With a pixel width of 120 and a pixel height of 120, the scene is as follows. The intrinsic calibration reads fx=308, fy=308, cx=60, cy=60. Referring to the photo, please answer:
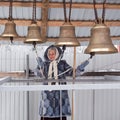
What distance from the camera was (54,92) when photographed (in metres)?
3.20

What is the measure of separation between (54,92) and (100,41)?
162 cm

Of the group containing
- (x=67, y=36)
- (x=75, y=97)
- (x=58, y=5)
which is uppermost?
(x=58, y=5)

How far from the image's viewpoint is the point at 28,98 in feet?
18.4

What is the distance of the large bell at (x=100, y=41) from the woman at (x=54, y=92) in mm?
1485

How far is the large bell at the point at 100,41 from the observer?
5.39 ft

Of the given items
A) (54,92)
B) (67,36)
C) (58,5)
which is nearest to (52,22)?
(58,5)

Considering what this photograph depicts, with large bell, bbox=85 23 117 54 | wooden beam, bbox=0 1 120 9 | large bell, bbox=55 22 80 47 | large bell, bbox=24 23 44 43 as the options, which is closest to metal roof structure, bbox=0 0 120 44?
wooden beam, bbox=0 1 120 9

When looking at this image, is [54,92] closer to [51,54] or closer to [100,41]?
[51,54]

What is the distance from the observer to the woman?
10.3 ft

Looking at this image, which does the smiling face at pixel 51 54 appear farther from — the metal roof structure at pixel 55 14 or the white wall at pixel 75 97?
the white wall at pixel 75 97

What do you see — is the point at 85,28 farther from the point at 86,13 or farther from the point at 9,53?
the point at 9,53

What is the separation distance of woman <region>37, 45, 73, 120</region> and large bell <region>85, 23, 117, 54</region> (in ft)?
4.87

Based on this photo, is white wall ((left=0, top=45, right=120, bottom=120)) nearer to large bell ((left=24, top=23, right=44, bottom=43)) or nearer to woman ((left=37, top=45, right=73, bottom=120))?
woman ((left=37, top=45, right=73, bottom=120))

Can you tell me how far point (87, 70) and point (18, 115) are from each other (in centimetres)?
151
